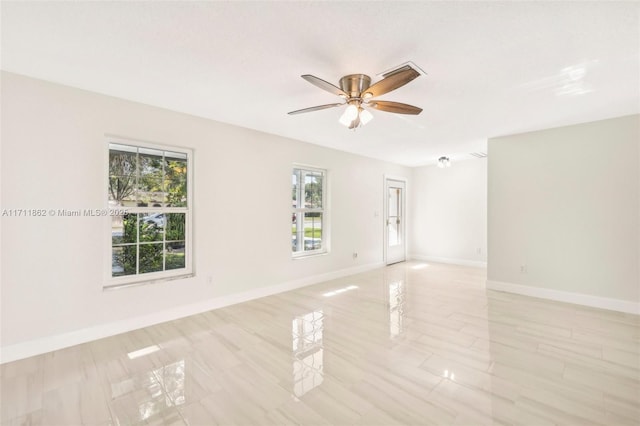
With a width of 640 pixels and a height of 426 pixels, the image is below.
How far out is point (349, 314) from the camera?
355 centimetres

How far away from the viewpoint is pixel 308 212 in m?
5.10

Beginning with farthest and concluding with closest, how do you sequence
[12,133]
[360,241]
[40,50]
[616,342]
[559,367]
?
[360,241], [616,342], [12,133], [559,367], [40,50]

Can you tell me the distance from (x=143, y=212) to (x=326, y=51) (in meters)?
2.69

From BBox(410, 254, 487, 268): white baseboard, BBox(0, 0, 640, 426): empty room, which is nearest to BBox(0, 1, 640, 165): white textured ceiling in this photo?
BBox(0, 0, 640, 426): empty room

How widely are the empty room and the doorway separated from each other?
1.82 metres

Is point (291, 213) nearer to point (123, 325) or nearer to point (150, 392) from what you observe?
point (123, 325)

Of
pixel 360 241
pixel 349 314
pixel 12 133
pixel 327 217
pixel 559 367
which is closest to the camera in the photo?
pixel 559 367

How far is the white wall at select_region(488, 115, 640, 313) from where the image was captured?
11.9 feet

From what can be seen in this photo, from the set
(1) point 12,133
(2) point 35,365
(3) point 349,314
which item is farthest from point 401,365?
(1) point 12,133

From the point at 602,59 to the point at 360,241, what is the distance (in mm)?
4383

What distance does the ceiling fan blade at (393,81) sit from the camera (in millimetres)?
2031

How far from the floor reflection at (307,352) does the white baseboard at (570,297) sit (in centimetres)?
309

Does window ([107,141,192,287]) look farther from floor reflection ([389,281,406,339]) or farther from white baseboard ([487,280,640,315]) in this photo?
white baseboard ([487,280,640,315])

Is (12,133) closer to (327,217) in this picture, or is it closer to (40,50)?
(40,50)
